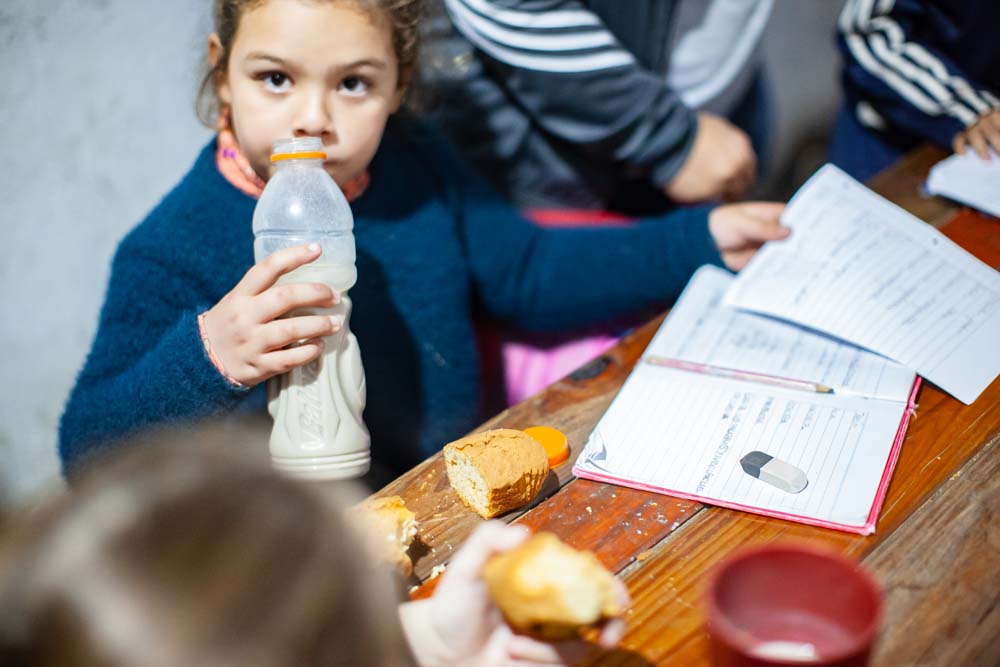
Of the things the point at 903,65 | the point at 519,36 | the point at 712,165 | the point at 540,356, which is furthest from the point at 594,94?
the point at 903,65

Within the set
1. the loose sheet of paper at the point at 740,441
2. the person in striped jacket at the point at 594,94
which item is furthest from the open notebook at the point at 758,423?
the person in striped jacket at the point at 594,94

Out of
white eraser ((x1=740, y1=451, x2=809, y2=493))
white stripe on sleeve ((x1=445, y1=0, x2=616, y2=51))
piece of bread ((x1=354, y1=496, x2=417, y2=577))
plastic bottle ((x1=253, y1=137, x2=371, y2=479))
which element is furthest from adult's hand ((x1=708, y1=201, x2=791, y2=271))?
piece of bread ((x1=354, y1=496, x2=417, y2=577))

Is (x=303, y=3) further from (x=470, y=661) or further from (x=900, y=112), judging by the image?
(x=900, y=112)

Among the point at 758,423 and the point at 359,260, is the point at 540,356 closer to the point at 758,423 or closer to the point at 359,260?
the point at 359,260

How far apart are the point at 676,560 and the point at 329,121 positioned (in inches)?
22.6

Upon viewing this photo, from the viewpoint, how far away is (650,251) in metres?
1.32

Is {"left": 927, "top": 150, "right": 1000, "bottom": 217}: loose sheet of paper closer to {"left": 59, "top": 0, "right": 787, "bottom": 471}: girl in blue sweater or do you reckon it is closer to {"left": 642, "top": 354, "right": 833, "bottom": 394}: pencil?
{"left": 59, "top": 0, "right": 787, "bottom": 471}: girl in blue sweater

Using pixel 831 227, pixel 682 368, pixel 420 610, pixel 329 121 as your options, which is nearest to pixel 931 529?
pixel 682 368

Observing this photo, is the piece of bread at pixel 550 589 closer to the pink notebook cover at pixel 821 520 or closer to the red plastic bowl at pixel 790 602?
the red plastic bowl at pixel 790 602

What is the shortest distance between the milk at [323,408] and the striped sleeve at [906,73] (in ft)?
3.50

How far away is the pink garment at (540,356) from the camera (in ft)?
4.63

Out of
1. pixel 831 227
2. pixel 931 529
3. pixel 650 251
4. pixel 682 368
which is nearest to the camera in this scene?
pixel 931 529

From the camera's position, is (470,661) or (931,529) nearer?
(470,661)

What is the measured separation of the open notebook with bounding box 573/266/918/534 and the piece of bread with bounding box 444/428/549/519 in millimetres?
60
